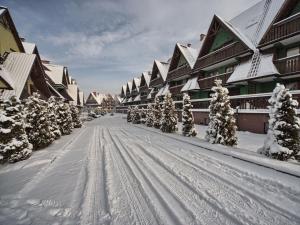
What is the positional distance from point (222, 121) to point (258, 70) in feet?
27.1

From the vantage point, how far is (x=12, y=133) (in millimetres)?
8523

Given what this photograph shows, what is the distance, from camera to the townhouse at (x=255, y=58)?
1444 centimetres

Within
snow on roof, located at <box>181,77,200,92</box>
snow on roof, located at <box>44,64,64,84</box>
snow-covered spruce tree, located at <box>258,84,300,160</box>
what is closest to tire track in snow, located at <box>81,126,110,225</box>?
snow-covered spruce tree, located at <box>258,84,300,160</box>

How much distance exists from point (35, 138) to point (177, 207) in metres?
9.90

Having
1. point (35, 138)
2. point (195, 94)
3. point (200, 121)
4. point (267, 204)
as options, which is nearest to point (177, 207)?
point (267, 204)

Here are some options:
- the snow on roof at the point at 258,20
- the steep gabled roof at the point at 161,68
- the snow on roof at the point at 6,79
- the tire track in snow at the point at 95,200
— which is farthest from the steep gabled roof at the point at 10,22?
the steep gabled roof at the point at 161,68

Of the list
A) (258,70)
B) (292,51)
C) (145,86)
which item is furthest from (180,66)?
(145,86)

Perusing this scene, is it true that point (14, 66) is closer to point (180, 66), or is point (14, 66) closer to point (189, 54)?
point (189, 54)

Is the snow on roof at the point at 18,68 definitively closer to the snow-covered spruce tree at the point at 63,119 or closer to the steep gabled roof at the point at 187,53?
the snow-covered spruce tree at the point at 63,119

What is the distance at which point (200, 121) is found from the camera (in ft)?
77.2

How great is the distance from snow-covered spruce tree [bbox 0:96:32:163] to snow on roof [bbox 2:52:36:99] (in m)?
4.69

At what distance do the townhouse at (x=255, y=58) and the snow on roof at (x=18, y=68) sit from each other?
55.0 feet

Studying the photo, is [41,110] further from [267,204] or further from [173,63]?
[173,63]

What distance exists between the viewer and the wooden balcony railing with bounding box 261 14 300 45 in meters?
13.9
